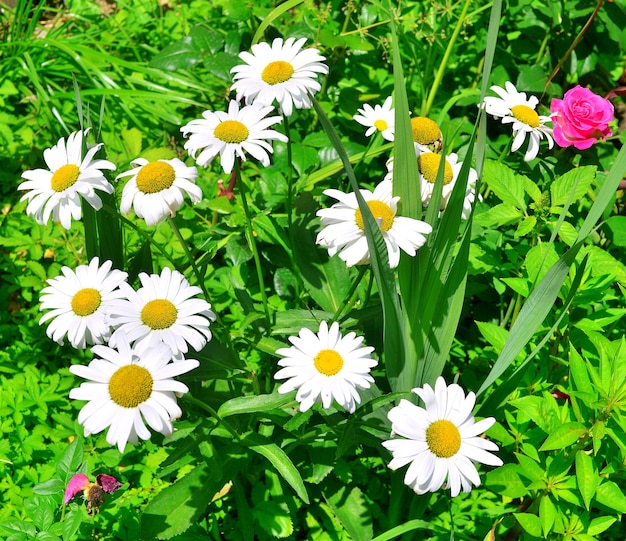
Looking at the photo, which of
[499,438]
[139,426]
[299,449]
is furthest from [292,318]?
[139,426]

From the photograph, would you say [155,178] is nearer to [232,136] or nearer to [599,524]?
[232,136]

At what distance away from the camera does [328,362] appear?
1.23 m

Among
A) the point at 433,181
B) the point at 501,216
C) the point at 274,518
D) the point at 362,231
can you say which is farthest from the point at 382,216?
the point at 274,518

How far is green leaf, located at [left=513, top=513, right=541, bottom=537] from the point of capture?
139 cm

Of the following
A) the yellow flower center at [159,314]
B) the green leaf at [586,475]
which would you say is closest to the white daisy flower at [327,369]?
the yellow flower center at [159,314]

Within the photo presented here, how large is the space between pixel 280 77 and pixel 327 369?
653 millimetres

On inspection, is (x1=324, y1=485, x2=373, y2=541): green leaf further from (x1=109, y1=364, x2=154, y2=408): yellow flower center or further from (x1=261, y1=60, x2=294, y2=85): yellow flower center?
(x1=261, y1=60, x2=294, y2=85): yellow flower center

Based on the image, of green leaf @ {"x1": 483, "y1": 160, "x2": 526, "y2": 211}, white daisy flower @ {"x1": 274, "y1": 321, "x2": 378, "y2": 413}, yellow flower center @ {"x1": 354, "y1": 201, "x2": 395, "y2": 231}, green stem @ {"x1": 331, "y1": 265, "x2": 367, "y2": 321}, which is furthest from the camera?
green leaf @ {"x1": 483, "y1": 160, "x2": 526, "y2": 211}

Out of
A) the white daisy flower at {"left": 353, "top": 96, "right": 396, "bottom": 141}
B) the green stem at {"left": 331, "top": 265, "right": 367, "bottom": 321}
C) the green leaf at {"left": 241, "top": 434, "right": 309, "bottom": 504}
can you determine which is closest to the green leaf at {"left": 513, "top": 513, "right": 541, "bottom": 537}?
the green leaf at {"left": 241, "top": 434, "right": 309, "bottom": 504}

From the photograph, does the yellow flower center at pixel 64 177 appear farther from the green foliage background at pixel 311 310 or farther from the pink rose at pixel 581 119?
the pink rose at pixel 581 119

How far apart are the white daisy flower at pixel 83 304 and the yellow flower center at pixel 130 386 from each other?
0.17 metres

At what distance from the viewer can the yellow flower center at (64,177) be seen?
1332mm

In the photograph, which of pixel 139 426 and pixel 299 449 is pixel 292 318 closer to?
pixel 299 449

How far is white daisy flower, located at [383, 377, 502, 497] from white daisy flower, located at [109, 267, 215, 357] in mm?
381
